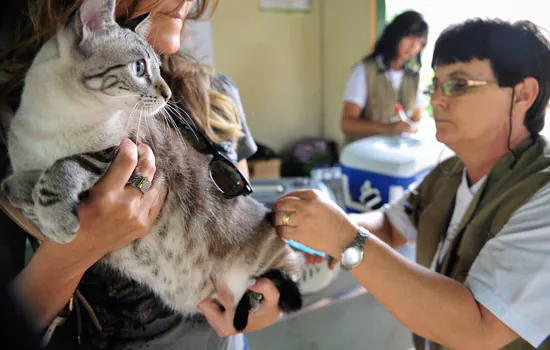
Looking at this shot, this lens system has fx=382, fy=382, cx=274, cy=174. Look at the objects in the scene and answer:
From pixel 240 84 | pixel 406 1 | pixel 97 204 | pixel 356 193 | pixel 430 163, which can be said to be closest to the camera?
pixel 97 204

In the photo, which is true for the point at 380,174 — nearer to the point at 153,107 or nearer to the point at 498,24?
the point at 498,24

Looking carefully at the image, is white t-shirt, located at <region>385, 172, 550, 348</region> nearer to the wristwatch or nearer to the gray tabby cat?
the wristwatch

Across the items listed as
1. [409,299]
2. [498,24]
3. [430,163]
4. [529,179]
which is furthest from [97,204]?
[430,163]

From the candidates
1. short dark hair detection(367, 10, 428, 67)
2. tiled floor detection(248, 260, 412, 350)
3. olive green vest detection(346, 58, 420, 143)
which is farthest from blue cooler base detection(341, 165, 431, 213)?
short dark hair detection(367, 10, 428, 67)

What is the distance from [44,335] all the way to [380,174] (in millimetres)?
1571

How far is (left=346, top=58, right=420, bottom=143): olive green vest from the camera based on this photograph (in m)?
2.57

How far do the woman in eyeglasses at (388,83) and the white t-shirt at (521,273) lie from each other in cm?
168

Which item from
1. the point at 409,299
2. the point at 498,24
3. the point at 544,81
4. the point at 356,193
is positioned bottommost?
the point at 356,193

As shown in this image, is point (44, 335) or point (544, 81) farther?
point (544, 81)

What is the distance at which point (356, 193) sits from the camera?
6.72ft

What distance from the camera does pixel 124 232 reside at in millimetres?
688

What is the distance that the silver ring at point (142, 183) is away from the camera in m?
0.70

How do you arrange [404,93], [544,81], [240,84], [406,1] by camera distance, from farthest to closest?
[240,84] < [406,1] < [404,93] < [544,81]

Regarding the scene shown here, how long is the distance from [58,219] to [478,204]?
0.99m
